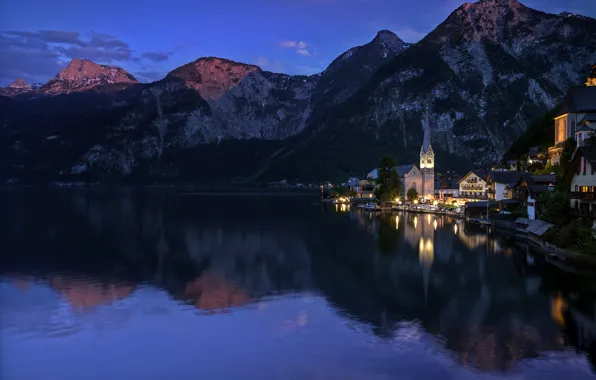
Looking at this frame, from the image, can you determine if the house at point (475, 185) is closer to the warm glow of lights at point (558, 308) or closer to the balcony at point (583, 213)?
the balcony at point (583, 213)

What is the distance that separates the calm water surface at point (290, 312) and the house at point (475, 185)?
4341cm

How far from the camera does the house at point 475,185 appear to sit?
9862 centimetres

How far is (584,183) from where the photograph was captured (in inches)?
1811

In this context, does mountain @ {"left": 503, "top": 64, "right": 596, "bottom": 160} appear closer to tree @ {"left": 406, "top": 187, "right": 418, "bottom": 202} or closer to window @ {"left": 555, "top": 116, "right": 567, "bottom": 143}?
window @ {"left": 555, "top": 116, "right": 567, "bottom": 143}

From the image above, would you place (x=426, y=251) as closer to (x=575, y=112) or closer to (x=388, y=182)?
(x=575, y=112)

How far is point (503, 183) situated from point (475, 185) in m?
17.3

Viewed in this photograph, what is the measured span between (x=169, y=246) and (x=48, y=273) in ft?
54.8

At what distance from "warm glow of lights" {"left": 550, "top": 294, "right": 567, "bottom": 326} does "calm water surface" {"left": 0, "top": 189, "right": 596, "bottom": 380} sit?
11 centimetres

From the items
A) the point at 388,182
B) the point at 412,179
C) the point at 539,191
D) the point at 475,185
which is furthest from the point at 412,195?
the point at 539,191

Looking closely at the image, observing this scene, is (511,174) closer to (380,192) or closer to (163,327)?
(380,192)

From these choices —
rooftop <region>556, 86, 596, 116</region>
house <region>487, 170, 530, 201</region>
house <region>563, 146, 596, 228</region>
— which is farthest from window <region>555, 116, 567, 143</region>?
house <region>563, 146, 596, 228</region>

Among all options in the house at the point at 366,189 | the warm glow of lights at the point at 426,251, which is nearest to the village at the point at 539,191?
the warm glow of lights at the point at 426,251

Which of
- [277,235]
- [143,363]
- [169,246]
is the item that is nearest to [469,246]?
[277,235]

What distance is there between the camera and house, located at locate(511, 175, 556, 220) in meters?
62.6
